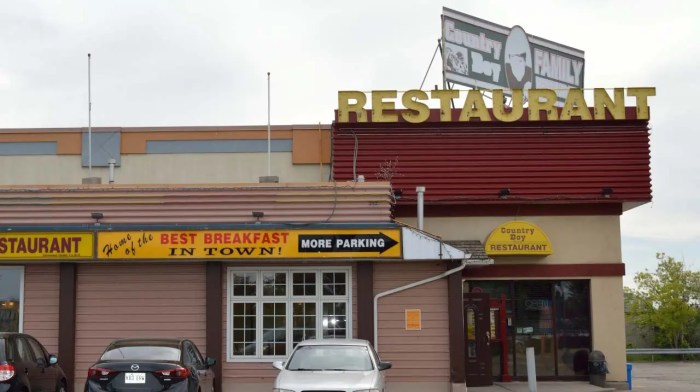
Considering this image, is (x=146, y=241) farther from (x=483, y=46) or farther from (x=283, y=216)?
(x=483, y=46)

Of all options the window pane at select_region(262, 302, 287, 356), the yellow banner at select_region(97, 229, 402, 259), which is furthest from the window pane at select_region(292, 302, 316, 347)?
the yellow banner at select_region(97, 229, 402, 259)

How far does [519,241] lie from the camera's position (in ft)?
71.1

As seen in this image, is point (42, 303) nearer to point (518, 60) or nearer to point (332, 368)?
point (332, 368)

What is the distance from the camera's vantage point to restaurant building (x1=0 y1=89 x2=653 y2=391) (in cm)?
1805

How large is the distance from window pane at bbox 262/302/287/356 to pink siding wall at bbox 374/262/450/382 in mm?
2007

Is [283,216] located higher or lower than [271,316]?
higher

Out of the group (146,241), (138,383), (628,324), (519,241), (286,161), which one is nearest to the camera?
(138,383)

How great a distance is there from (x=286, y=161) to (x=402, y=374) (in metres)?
7.38

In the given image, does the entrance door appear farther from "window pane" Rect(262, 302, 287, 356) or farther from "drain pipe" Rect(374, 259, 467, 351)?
Answer: "window pane" Rect(262, 302, 287, 356)

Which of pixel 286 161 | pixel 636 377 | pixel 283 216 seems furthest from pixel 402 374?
pixel 636 377

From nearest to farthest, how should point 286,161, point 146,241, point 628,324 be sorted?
point 146,241, point 286,161, point 628,324

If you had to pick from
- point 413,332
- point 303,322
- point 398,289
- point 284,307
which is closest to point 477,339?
point 413,332

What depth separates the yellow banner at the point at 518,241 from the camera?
21.5m

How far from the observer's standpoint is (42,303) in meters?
18.4
